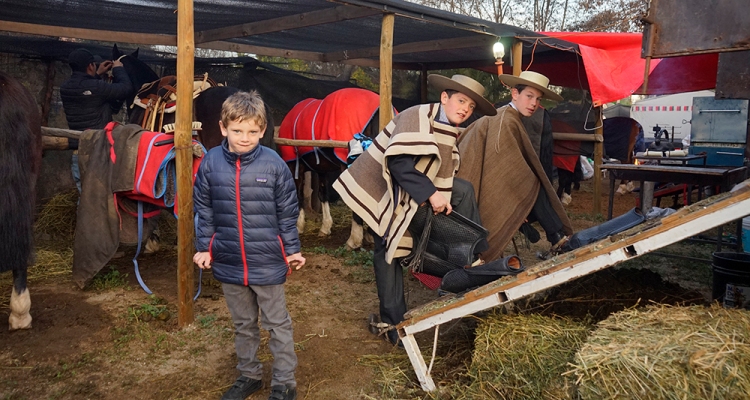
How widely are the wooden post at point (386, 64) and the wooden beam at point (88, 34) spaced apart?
3097 mm

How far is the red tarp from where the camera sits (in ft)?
21.4

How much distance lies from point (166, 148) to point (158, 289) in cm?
116

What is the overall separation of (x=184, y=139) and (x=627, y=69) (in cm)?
564

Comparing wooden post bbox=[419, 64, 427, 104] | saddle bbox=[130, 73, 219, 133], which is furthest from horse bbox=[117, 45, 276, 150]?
wooden post bbox=[419, 64, 427, 104]

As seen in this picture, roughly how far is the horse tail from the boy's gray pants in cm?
166

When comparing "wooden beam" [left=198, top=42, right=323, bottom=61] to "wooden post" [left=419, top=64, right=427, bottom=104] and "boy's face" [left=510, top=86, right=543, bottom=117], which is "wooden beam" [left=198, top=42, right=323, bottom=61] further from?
"boy's face" [left=510, top=86, right=543, bottom=117]

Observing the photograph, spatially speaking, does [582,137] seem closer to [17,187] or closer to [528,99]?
[528,99]

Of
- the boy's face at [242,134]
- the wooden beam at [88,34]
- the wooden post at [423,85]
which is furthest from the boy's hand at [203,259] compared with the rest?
the wooden post at [423,85]

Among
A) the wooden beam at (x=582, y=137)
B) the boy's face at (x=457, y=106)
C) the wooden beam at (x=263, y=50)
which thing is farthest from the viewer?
the wooden beam at (x=582, y=137)

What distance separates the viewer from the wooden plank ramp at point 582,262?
6.72 feet

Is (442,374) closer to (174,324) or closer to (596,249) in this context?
(596,249)

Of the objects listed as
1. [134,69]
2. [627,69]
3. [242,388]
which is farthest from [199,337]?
[627,69]

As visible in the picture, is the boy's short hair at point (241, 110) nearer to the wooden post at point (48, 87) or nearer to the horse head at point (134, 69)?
the horse head at point (134, 69)

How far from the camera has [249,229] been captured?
2730 mm
